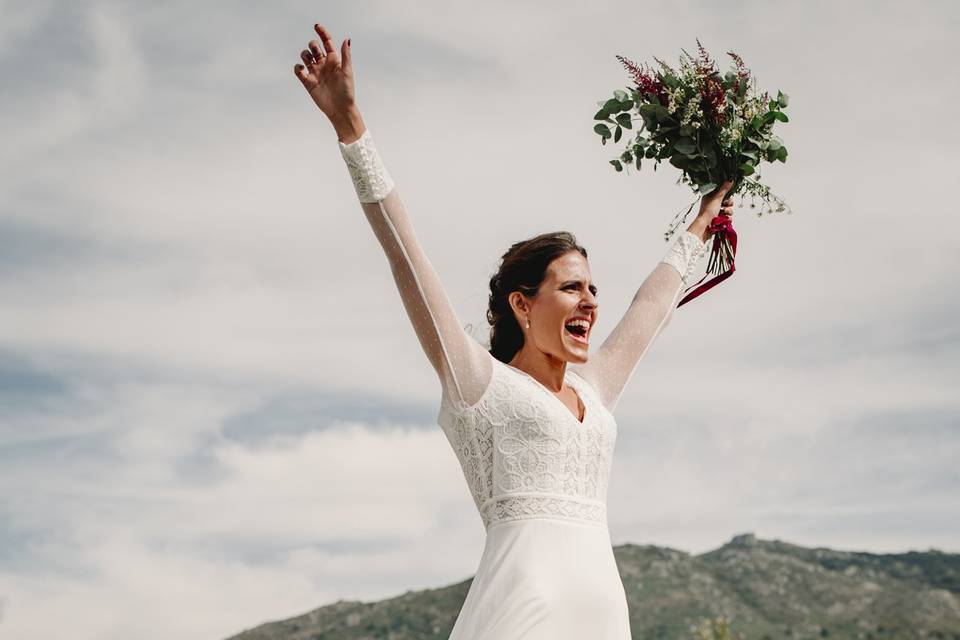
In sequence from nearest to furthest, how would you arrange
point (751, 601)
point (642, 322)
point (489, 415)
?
point (489, 415) < point (642, 322) < point (751, 601)

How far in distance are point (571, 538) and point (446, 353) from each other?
0.82 metres

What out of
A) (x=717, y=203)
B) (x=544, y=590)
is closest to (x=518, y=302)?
(x=544, y=590)

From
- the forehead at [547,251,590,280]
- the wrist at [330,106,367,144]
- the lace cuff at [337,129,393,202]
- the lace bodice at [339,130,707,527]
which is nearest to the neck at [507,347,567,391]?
the lace bodice at [339,130,707,527]

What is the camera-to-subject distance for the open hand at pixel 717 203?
18.1 feet

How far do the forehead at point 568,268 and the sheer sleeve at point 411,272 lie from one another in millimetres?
544

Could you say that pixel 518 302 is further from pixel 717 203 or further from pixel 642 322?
pixel 717 203

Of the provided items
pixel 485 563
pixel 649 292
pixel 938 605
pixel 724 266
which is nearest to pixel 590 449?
pixel 485 563

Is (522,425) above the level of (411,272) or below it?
below

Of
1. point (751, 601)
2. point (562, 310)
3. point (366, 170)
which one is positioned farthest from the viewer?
point (751, 601)

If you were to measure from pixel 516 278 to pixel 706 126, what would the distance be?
1336mm

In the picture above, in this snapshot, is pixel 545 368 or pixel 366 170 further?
pixel 545 368

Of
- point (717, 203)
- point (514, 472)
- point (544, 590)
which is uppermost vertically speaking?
point (717, 203)

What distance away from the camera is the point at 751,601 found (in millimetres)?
122375

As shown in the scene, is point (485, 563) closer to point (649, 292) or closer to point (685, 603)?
point (649, 292)
